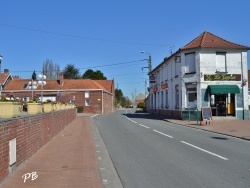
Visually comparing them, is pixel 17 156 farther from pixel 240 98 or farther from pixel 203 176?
pixel 240 98

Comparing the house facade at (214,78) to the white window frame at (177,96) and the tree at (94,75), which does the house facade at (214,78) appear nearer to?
the white window frame at (177,96)

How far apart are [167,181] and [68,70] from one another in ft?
353

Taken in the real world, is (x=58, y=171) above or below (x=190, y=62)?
below

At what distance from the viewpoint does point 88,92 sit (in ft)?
222

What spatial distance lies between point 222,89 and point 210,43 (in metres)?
4.51

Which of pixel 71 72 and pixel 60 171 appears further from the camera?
pixel 71 72


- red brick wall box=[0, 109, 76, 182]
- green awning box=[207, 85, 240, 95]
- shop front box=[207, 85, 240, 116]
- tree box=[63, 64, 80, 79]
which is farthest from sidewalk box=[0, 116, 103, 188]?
tree box=[63, 64, 80, 79]

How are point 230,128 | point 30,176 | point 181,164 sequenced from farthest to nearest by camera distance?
point 230,128, point 181,164, point 30,176

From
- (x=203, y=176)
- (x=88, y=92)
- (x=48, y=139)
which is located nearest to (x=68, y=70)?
(x=88, y=92)

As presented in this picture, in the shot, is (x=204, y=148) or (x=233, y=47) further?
(x=233, y=47)

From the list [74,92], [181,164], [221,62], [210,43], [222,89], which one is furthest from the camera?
Answer: [74,92]

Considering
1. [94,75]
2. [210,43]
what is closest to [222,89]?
[210,43]

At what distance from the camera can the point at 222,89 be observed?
3316cm

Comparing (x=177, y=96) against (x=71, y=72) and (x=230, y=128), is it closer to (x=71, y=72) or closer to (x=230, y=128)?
(x=230, y=128)
